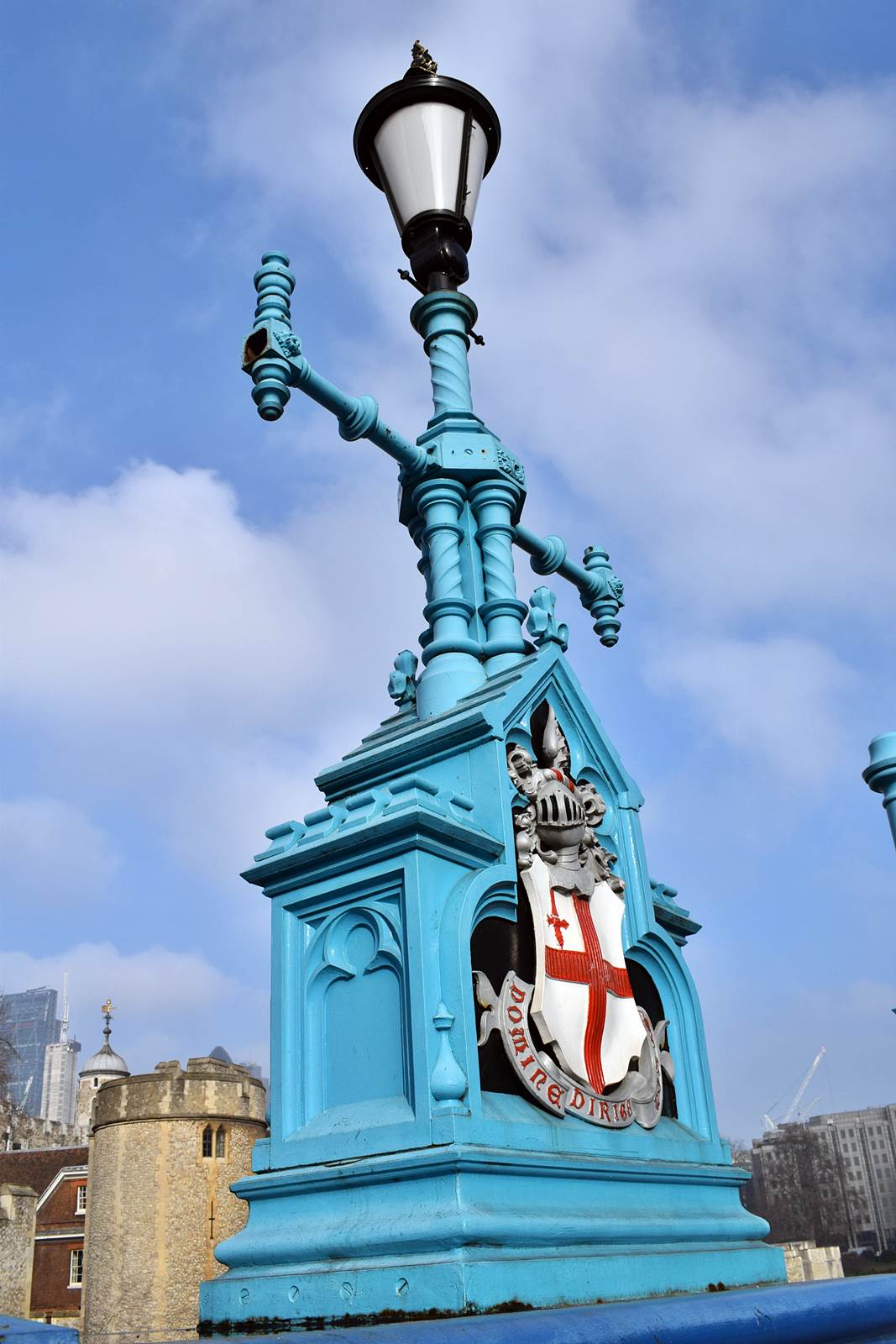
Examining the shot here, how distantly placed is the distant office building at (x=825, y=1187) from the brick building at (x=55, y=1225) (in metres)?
31.9

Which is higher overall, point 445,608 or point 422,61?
point 422,61

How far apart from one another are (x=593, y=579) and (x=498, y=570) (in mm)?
1799

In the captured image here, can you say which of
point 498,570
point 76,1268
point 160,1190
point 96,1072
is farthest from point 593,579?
point 96,1072

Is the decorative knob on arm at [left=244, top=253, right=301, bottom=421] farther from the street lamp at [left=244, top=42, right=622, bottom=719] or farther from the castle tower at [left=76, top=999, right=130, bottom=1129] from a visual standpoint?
the castle tower at [left=76, top=999, right=130, bottom=1129]

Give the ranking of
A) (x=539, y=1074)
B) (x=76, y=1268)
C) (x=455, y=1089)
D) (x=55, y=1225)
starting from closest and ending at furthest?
(x=455, y=1089), (x=539, y=1074), (x=76, y=1268), (x=55, y=1225)

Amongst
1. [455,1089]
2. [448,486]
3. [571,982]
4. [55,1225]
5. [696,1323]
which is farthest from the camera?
[55,1225]

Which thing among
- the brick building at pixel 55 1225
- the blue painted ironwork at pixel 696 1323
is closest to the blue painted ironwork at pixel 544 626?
the blue painted ironwork at pixel 696 1323

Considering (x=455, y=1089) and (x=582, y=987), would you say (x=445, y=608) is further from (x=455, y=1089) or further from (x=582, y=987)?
(x=455, y=1089)

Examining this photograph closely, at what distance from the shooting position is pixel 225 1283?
492 centimetres

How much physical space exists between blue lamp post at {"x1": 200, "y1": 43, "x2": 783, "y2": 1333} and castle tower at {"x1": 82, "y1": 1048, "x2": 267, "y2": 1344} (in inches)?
1146

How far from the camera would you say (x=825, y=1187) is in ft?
268

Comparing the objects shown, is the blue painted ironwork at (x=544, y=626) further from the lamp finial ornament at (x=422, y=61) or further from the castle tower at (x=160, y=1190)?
the castle tower at (x=160, y=1190)

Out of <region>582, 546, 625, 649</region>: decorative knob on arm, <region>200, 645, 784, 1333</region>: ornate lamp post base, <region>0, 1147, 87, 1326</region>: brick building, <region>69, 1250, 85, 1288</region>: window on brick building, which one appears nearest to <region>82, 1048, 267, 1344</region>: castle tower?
<region>0, 1147, 87, 1326</region>: brick building

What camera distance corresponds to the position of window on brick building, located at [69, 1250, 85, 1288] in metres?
40.3
